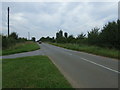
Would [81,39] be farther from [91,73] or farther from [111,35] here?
[91,73]

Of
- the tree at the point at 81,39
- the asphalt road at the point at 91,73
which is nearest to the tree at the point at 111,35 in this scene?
the tree at the point at 81,39

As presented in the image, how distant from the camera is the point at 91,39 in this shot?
40531 mm

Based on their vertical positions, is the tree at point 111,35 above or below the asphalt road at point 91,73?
above

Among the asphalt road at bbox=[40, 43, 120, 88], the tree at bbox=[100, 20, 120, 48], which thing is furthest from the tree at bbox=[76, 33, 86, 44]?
the asphalt road at bbox=[40, 43, 120, 88]

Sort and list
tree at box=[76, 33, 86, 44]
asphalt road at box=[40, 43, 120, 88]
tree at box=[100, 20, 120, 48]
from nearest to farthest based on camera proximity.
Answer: asphalt road at box=[40, 43, 120, 88] → tree at box=[100, 20, 120, 48] → tree at box=[76, 33, 86, 44]

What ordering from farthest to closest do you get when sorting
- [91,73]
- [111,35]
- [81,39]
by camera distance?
[81,39]
[111,35]
[91,73]

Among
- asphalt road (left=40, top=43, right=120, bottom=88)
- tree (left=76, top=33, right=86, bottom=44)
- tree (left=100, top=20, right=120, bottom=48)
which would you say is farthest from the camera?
tree (left=76, top=33, right=86, bottom=44)

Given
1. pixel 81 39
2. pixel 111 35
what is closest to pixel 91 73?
pixel 111 35

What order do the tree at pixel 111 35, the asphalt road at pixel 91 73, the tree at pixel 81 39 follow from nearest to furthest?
the asphalt road at pixel 91 73 → the tree at pixel 111 35 → the tree at pixel 81 39

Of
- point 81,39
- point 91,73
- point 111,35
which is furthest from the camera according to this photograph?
point 81,39

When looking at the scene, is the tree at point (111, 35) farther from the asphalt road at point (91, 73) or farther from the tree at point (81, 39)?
the asphalt road at point (91, 73)

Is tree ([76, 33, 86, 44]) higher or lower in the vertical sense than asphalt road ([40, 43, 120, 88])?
higher

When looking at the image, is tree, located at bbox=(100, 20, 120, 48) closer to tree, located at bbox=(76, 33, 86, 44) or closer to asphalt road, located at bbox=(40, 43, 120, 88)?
tree, located at bbox=(76, 33, 86, 44)

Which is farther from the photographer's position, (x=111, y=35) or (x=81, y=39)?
(x=81, y=39)
